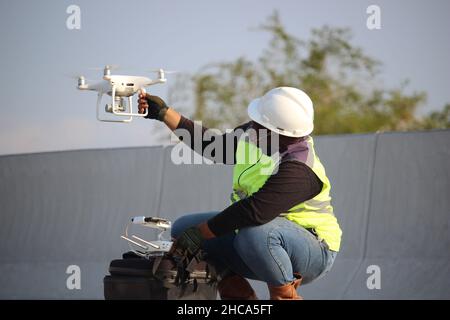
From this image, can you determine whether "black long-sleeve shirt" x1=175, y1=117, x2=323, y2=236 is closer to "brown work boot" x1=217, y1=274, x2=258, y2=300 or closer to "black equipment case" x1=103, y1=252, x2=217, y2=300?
"black equipment case" x1=103, y1=252, x2=217, y2=300

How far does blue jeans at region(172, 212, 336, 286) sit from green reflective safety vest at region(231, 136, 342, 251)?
75mm

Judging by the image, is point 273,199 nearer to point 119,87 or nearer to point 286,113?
point 286,113

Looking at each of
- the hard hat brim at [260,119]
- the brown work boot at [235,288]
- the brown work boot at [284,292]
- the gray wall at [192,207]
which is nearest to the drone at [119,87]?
the hard hat brim at [260,119]

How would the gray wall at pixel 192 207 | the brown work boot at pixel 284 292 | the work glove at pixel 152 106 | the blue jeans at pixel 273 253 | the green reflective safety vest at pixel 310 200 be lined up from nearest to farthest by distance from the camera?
1. the blue jeans at pixel 273 253
2. the brown work boot at pixel 284 292
3. the green reflective safety vest at pixel 310 200
4. the work glove at pixel 152 106
5. the gray wall at pixel 192 207

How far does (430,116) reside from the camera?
28.0 meters

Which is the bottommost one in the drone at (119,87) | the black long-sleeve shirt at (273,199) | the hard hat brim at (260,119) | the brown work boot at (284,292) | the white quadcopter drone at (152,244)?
the brown work boot at (284,292)

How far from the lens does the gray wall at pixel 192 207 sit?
9.77m

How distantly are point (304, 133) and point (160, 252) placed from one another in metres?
1.17

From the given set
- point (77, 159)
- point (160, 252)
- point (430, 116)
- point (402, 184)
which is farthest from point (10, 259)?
point (430, 116)

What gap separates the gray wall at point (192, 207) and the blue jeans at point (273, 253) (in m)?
3.27

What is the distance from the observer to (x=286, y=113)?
21.3 feet

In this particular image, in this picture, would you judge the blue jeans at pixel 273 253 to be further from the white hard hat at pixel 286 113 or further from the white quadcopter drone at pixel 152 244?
the white hard hat at pixel 286 113

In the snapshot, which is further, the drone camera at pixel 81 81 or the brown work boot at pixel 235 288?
the brown work boot at pixel 235 288
